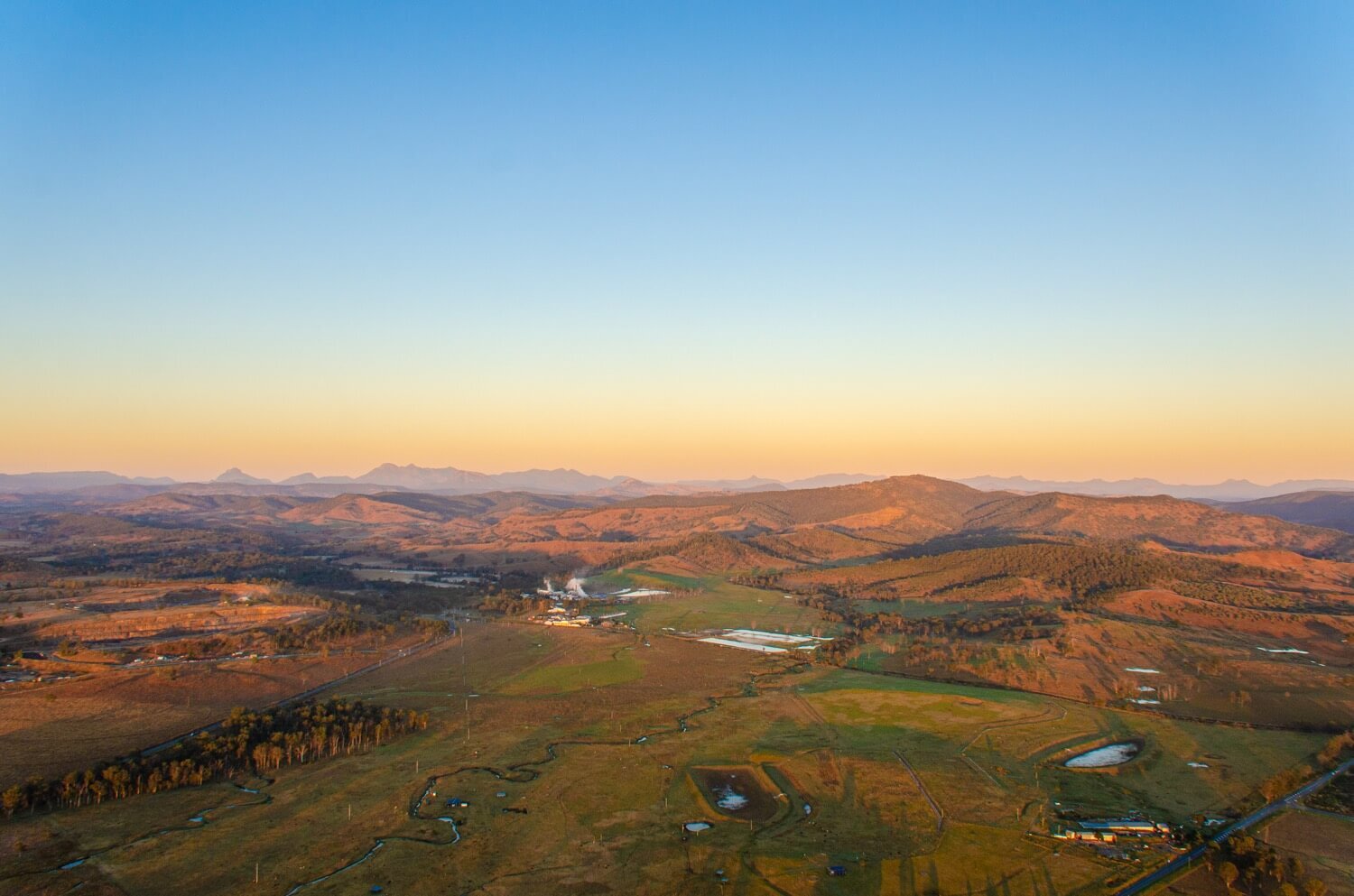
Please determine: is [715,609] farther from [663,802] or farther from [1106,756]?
[663,802]

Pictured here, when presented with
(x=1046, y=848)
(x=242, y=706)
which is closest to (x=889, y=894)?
(x=1046, y=848)

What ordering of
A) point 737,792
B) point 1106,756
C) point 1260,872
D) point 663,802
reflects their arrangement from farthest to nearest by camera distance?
point 1106,756 < point 737,792 < point 663,802 < point 1260,872

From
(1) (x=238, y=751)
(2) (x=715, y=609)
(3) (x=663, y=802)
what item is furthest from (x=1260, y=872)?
(2) (x=715, y=609)

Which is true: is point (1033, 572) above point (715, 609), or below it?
above

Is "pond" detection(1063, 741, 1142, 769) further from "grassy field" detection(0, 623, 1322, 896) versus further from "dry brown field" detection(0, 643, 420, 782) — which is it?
"dry brown field" detection(0, 643, 420, 782)

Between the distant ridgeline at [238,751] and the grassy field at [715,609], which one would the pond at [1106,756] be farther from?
the grassy field at [715,609]

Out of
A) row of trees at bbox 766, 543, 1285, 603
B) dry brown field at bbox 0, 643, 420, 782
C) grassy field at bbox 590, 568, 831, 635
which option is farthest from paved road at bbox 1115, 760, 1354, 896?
row of trees at bbox 766, 543, 1285, 603

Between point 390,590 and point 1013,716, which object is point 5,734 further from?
point 390,590
